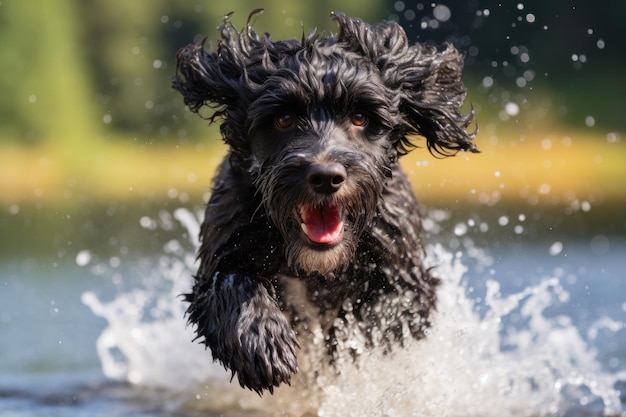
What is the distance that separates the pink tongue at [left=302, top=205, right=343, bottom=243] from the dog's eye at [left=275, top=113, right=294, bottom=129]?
0.42 meters

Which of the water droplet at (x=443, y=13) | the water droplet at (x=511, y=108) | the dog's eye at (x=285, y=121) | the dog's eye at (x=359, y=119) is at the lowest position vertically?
the dog's eye at (x=359, y=119)

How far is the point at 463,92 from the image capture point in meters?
6.12

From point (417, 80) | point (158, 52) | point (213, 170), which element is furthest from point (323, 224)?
point (158, 52)

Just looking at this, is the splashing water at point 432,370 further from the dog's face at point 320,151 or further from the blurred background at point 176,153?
the dog's face at point 320,151

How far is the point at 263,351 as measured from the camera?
5004 mm

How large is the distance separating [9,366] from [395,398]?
2.97m

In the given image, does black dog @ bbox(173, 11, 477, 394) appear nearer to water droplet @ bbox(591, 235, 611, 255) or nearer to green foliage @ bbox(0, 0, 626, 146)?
water droplet @ bbox(591, 235, 611, 255)

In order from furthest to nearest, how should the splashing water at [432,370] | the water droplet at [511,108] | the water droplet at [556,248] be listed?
the water droplet at [511,108], the water droplet at [556,248], the splashing water at [432,370]

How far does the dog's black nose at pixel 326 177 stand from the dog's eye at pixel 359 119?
449 millimetres

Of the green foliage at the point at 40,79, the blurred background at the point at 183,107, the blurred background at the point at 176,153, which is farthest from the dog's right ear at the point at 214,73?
the green foliage at the point at 40,79

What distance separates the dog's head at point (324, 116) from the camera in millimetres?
4984

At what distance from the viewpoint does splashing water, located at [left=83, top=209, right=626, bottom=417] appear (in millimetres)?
6055

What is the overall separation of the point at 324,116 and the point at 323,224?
48 cm

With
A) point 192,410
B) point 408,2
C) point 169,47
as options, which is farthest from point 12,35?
point 192,410
